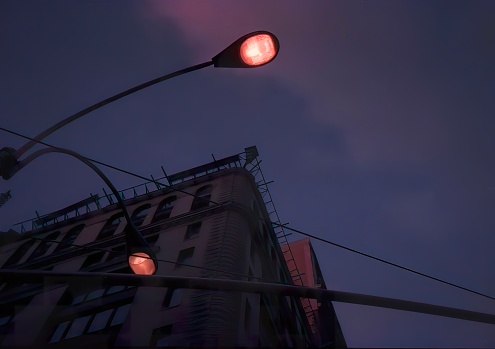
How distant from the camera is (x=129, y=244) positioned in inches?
264

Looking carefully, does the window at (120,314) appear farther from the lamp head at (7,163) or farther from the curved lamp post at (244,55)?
the curved lamp post at (244,55)

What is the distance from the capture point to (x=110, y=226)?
29312mm

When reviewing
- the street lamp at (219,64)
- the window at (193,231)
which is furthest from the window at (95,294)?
the street lamp at (219,64)

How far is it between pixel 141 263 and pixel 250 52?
416cm

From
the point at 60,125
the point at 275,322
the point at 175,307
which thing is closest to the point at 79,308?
the point at 175,307

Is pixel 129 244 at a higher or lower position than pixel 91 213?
lower

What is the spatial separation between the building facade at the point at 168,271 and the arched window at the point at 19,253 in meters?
0.08

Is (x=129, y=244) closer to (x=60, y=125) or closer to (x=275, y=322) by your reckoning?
(x=60, y=125)

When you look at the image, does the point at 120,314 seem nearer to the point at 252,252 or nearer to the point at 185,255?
the point at 185,255

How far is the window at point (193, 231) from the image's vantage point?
2243 cm

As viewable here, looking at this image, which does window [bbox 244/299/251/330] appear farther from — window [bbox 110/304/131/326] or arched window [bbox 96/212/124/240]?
arched window [bbox 96/212/124/240]

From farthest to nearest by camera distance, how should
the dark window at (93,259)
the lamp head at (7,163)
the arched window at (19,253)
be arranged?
the arched window at (19,253)
the dark window at (93,259)
the lamp head at (7,163)

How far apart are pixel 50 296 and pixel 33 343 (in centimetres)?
382

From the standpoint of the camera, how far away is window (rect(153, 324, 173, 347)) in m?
14.9
